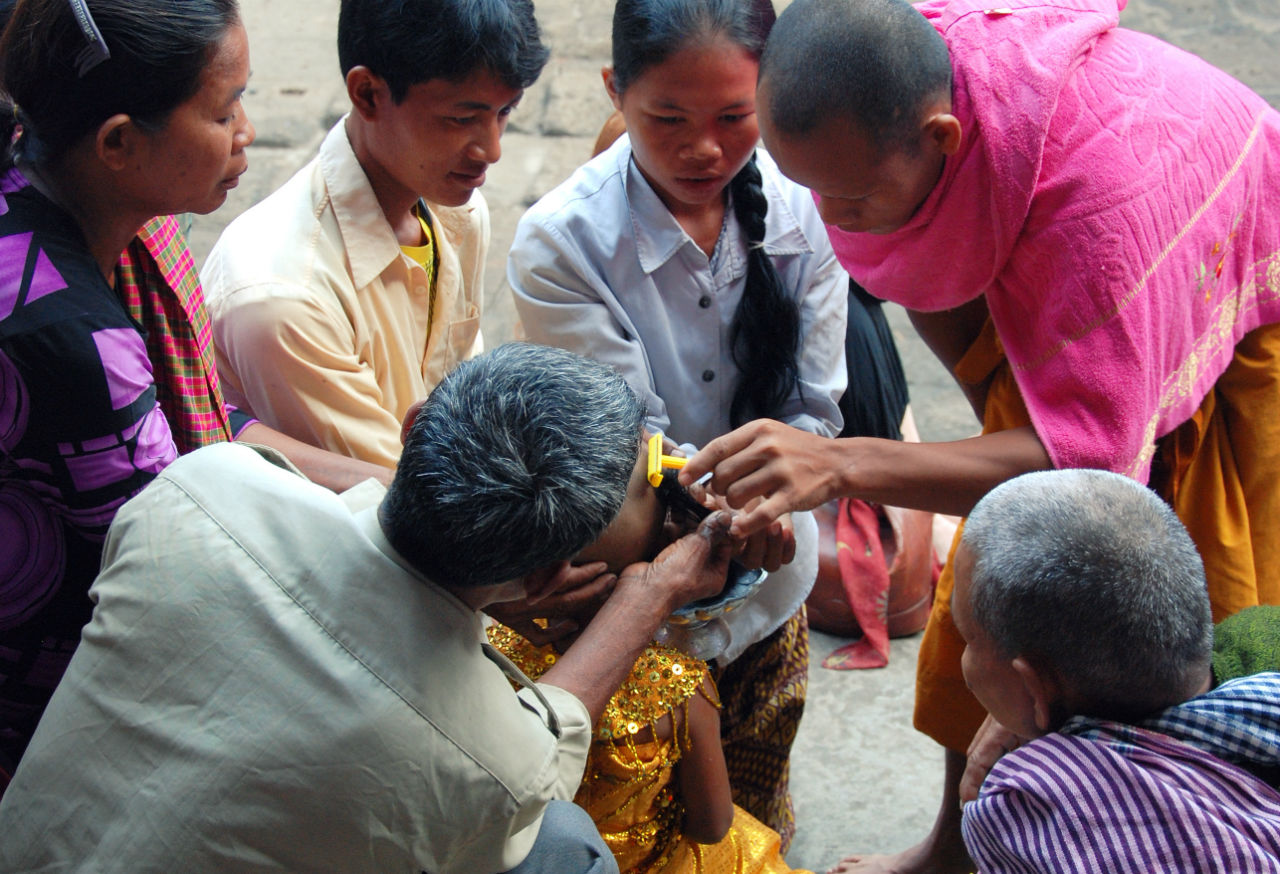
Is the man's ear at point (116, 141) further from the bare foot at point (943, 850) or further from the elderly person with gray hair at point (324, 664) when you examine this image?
the bare foot at point (943, 850)

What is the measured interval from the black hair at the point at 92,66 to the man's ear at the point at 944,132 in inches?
44.0

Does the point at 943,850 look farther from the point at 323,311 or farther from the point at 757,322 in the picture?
the point at 323,311

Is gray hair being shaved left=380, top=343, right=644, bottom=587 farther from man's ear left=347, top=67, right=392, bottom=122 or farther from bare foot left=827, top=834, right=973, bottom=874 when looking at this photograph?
bare foot left=827, top=834, right=973, bottom=874

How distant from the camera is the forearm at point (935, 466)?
1.92 meters

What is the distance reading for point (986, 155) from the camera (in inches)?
71.7

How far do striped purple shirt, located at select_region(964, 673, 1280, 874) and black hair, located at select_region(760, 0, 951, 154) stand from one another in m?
0.95

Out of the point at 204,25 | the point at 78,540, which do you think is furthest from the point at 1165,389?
the point at 78,540

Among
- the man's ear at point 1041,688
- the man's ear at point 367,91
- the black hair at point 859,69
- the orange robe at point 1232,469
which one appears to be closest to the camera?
the man's ear at point 1041,688

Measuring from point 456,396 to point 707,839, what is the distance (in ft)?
3.45

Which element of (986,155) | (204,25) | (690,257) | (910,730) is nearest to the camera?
(204,25)

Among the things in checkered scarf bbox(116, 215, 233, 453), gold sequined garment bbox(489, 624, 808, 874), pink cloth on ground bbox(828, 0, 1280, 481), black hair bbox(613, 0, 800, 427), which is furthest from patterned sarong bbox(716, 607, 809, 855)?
checkered scarf bbox(116, 215, 233, 453)

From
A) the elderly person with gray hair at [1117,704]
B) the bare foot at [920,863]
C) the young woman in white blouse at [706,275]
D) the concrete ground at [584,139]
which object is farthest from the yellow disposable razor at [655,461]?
the concrete ground at [584,139]

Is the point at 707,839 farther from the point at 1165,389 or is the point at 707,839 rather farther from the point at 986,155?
the point at 986,155

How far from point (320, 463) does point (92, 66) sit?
30.6 inches
